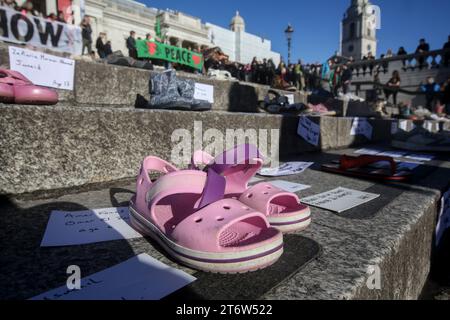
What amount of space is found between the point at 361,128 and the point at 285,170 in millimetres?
2392

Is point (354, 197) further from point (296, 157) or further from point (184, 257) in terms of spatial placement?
point (296, 157)

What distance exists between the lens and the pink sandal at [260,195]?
911 mm

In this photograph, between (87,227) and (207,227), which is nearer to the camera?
(207,227)

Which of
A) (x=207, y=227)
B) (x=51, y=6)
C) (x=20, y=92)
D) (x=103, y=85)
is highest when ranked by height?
(x=51, y=6)

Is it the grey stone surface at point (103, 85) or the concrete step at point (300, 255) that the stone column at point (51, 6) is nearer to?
the grey stone surface at point (103, 85)

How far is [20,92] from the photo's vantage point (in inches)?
52.4

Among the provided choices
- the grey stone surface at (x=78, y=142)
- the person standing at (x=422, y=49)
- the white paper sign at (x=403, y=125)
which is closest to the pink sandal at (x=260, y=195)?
the grey stone surface at (x=78, y=142)

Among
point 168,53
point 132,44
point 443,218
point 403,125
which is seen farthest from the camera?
point 168,53

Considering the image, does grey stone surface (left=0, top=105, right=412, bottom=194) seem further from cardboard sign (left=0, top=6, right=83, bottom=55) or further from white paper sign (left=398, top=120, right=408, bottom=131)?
white paper sign (left=398, top=120, right=408, bottom=131)

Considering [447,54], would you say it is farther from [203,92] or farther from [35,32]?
[35,32]

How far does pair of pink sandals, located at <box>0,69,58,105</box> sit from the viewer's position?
130 centimetres

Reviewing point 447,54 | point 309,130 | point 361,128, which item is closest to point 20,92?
point 309,130

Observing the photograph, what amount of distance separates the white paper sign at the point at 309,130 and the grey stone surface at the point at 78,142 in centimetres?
126
